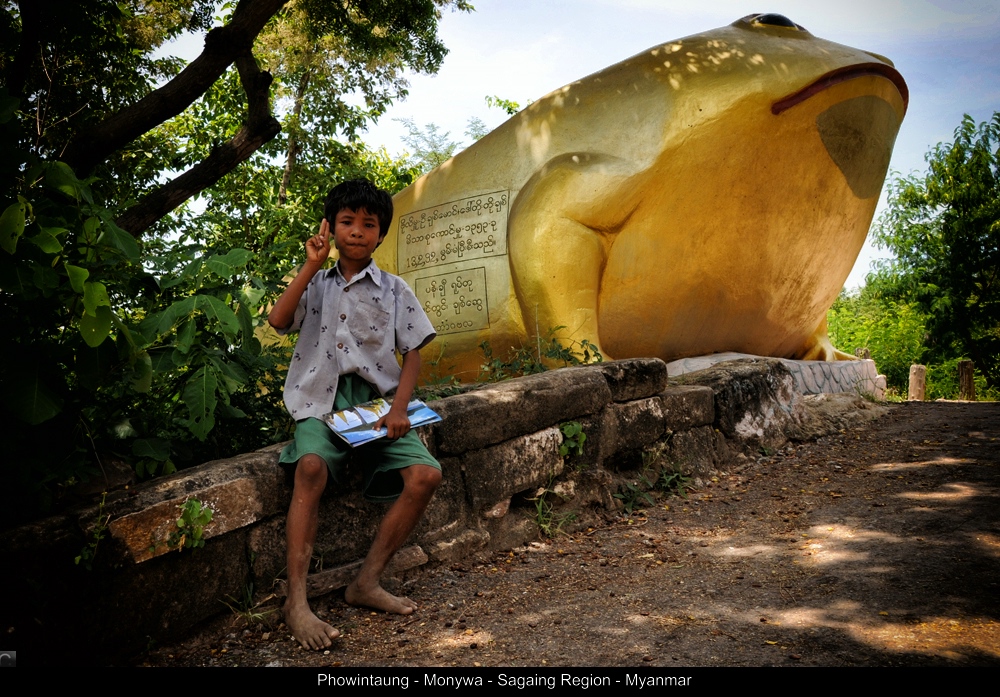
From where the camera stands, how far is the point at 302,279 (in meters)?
2.34

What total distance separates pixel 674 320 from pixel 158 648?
427cm

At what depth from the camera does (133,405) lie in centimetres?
266

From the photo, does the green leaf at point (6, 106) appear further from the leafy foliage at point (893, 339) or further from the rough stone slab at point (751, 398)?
the leafy foliage at point (893, 339)

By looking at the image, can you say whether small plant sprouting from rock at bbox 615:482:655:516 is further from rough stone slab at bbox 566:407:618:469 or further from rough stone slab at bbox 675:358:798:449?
rough stone slab at bbox 675:358:798:449

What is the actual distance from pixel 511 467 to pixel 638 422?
995 mm

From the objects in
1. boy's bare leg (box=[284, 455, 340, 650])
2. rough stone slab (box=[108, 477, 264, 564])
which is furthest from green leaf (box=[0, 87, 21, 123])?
boy's bare leg (box=[284, 455, 340, 650])

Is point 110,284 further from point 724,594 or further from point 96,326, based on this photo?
point 724,594

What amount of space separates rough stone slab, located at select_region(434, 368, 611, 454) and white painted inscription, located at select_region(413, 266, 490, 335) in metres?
1.89

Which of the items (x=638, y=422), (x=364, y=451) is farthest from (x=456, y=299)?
(x=364, y=451)

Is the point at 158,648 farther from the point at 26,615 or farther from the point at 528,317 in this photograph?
the point at 528,317

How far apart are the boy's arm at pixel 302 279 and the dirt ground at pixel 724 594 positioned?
97cm

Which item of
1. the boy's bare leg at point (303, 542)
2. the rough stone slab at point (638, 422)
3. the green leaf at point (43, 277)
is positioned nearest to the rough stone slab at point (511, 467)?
the rough stone slab at point (638, 422)

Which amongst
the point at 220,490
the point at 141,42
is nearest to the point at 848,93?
the point at 220,490

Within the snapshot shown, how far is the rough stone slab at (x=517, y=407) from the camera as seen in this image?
298cm
